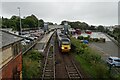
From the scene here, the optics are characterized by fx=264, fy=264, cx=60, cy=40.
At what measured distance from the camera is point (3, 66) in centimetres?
1246

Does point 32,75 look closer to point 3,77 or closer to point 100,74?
point 100,74

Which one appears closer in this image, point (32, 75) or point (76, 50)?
point (32, 75)

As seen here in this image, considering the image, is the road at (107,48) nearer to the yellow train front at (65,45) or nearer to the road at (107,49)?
the road at (107,49)

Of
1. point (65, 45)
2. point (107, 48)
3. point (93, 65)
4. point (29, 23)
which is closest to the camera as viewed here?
point (93, 65)

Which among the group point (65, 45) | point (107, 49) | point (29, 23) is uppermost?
point (29, 23)

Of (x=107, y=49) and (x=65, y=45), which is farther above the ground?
(x=65, y=45)

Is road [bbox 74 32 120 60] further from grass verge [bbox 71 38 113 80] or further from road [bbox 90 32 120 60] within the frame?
grass verge [bbox 71 38 113 80]

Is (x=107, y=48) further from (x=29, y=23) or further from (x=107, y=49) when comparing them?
(x=29, y=23)

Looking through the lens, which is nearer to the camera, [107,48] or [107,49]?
[107,49]

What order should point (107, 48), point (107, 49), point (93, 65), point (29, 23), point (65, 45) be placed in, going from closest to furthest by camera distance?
point (93, 65)
point (65, 45)
point (107, 49)
point (107, 48)
point (29, 23)

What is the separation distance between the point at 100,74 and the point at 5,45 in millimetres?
8929

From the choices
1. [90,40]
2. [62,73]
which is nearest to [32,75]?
[62,73]

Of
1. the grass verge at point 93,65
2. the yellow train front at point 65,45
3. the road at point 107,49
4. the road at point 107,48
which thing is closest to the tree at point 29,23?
the road at point 107,48

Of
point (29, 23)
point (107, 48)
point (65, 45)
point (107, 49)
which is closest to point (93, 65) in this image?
point (65, 45)
